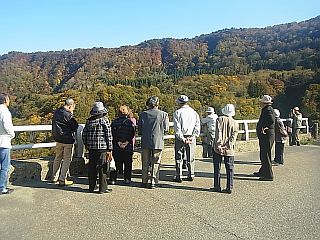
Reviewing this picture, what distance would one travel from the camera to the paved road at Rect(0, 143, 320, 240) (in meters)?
4.82

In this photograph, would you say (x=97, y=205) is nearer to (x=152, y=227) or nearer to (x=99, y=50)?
(x=152, y=227)

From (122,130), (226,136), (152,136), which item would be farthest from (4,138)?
(226,136)

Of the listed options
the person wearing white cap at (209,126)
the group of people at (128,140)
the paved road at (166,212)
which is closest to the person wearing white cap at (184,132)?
the group of people at (128,140)

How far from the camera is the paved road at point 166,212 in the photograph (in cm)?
482

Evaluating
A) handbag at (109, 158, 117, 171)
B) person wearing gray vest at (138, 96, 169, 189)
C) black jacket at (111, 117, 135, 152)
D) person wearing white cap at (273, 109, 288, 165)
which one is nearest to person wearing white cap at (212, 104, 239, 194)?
person wearing gray vest at (138, 96, 169, 189)

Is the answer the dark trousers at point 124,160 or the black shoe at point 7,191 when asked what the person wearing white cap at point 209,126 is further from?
the black shoe at point 7,191

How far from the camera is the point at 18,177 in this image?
739 centimetres

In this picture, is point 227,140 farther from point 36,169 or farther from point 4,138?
point 4,138

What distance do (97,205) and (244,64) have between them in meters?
104

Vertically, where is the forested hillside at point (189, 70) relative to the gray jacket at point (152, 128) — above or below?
above

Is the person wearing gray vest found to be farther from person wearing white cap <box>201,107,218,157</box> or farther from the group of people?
person wearing white cap <box>201,107,218,157</box>

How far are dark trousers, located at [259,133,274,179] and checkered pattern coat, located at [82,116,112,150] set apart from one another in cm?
336

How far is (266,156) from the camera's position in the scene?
8.18m

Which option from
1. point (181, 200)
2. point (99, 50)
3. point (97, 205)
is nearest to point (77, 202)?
point (97, 205)
